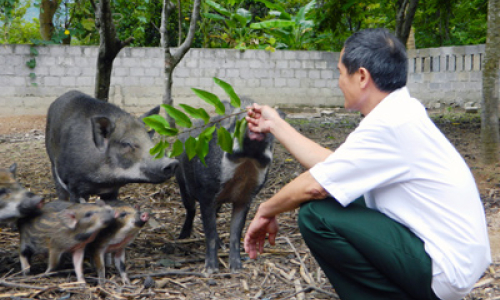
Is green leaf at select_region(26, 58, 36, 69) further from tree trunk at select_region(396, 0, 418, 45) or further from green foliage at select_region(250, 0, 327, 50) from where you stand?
tree trunk at select_region(396, 0, 418, 45)

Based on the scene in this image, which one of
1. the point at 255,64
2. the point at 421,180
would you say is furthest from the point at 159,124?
the point at 255,64

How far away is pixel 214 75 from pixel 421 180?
11910mm

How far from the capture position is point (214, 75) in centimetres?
1445

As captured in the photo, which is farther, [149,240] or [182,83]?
[182,83]

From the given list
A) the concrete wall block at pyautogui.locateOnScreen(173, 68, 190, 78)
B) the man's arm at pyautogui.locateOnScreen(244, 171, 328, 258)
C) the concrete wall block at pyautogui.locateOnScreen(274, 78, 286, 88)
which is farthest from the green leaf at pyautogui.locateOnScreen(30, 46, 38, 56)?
the man's arm at pyautogui.locateOnScreen(244, 171, 328, 258)

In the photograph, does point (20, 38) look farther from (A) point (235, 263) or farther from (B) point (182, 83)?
(A) point (235, 263)

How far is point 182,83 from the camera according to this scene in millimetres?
14305

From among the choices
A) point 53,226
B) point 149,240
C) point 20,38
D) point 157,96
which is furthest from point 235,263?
point 20,38

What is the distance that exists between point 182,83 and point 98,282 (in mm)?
10627

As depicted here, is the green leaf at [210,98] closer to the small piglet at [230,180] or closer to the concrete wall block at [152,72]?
the small piglet at [230,180]

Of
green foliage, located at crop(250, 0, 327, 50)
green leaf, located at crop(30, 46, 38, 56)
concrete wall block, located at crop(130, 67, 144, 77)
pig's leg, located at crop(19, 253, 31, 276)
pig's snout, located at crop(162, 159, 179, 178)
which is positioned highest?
green foliage, located at crop(250, 0, 327, 50)

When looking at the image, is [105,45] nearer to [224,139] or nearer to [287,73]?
[224,139]

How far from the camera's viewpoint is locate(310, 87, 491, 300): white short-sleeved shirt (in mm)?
2781

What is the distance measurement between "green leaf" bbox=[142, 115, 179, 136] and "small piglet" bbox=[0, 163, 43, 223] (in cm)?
99
